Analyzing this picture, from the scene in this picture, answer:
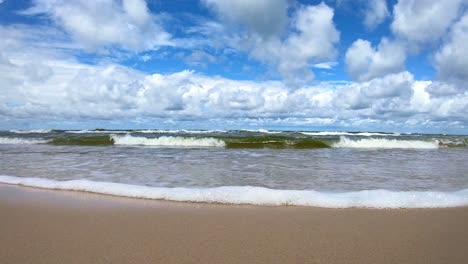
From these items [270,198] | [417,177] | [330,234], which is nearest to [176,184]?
[270,198]

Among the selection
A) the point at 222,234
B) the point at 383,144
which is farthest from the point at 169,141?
the point at 222,234

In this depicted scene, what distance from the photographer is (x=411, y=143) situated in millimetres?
23297

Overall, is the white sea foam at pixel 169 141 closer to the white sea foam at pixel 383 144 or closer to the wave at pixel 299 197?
the white sea foam at pixel 383 144

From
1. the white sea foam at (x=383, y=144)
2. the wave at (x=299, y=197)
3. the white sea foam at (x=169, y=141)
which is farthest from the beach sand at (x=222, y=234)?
the white sea foam at (x=383, y=144)

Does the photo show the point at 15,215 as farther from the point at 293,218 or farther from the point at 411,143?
the point at 411,143

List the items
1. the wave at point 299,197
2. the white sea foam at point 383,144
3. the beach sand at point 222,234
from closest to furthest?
the beach sand at point 222,234 → the wave at point 299,197 → the white sea foam at point 383,144

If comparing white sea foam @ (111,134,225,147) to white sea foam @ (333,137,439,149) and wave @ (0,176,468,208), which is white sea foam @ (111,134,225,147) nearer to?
white sea foam @ (333,137,439,149)

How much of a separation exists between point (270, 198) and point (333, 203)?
2.61 feet

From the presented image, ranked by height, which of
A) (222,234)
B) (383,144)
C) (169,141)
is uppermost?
(169,141)

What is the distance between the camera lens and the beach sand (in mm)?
2732

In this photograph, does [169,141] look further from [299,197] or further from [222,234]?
[222,234]

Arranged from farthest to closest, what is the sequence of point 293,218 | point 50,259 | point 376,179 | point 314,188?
point 376,179 < point 314,188 < point 293,218 < point 50,259

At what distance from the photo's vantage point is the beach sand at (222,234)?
2.73m

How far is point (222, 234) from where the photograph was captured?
3289 mm
